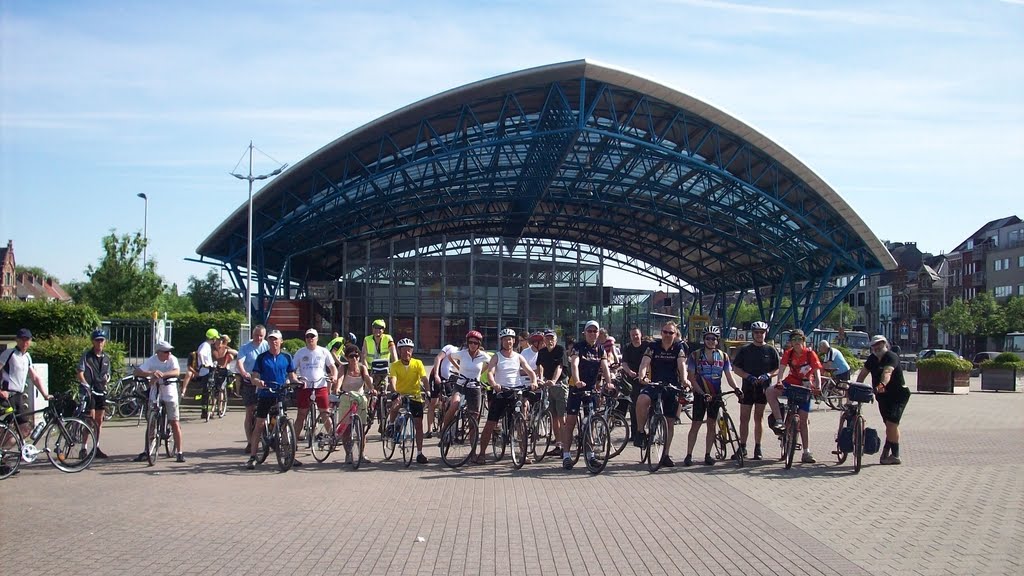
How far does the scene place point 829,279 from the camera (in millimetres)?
47750

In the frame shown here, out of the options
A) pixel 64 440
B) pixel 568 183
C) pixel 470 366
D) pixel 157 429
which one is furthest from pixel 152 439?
pixel 568 183

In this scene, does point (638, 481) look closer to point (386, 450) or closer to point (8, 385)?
point (386, 450)

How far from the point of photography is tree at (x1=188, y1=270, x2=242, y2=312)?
63.1m

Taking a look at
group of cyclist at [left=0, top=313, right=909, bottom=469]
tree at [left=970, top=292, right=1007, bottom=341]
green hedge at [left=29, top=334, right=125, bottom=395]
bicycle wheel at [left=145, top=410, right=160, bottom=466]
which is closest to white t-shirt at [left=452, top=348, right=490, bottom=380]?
group of cyclist at [left=0, top=313, right=909, bottom=469]

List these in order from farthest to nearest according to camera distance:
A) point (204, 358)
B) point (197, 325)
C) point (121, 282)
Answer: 1. point (121, 282)
2. point (197, 325)
3. point (204, 358)

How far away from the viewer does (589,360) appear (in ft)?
37.9

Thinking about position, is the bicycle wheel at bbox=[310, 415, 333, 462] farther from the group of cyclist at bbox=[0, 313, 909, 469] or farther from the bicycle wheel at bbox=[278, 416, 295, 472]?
the bicycle wheel at bbox=[278, 416, 295, 472]

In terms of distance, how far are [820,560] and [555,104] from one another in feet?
95.1

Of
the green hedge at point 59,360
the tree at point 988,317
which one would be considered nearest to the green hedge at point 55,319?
the green hedge at point 59,360

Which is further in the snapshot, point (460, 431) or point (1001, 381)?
point (1001, 381)

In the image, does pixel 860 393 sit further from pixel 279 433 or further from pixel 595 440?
pixel 279 433

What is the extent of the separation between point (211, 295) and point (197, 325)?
141ft

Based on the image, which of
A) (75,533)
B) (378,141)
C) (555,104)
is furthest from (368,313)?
(75,533)

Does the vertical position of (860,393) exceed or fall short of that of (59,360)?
it falls short
